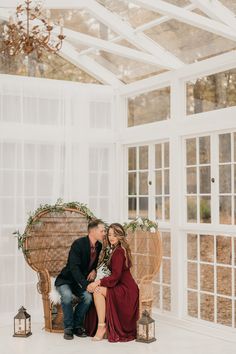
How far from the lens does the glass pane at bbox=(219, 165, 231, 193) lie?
6.04 meters

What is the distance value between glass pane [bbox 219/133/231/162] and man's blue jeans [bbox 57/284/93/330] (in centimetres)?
212

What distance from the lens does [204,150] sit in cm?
637

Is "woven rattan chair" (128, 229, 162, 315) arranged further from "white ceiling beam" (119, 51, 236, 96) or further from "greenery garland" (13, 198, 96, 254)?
"white ceiling beam" (119, 51, 236, 96)

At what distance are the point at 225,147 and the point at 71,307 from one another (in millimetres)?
2434

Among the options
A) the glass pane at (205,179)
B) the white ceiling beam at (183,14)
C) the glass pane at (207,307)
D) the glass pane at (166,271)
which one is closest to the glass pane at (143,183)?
the glass pane at (166,271)

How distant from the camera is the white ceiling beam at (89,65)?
7.31 meters

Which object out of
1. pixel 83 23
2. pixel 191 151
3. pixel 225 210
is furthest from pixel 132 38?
pixel 225 210

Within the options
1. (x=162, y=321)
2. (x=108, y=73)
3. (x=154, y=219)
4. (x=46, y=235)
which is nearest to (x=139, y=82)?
(x=108, y=73)

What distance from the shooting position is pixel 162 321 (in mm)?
6793

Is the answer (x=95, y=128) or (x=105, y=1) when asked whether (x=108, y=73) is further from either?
(x=105, y=1)

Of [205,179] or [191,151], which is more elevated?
[191,151]

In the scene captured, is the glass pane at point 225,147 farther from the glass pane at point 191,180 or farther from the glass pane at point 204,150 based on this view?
the glass pane at point 191,180

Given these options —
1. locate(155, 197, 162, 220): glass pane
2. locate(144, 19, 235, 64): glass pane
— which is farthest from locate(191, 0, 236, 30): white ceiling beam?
locate(155, 197, 162, 220): glass pane

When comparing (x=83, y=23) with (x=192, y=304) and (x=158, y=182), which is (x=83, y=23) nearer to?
(x=158, y=182)
